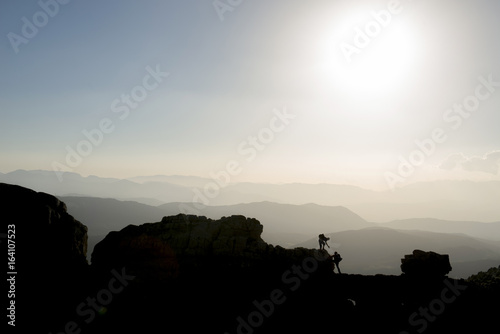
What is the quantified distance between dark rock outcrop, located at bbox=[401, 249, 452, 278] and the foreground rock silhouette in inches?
7.8

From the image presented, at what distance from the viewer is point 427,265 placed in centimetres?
2878

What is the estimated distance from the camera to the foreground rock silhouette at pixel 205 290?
77.3 feet

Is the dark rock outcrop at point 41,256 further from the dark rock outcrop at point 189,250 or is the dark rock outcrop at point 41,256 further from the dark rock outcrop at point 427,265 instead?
the dark rock outcrop at point 427,265

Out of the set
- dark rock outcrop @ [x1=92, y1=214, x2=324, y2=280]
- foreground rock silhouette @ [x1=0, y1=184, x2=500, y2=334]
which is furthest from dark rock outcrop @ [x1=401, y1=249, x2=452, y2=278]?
dark rock outcrop @ [x1=92, y1=214, x2=324, y2=280]

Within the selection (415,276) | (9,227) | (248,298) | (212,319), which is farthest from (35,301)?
(415,276)

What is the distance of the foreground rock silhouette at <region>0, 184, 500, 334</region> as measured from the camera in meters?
23.5

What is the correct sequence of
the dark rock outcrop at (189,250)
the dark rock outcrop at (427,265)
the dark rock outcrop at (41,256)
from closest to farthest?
1. the dark rock outcrop at (41,256)
2. the dark rock outcrop at (427,265)
3. the dark rock outcrop at (189,250)

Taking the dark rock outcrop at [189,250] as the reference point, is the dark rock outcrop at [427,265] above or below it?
above

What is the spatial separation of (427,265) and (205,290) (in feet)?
77.5

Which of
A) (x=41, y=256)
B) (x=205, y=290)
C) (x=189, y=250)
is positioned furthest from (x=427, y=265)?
(x=41, y=256)

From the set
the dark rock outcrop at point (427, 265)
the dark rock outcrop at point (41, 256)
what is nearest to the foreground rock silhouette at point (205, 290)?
the dark rock outcrop at point (41, 256)

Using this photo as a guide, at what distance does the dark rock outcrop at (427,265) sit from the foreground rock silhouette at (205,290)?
0.20 m

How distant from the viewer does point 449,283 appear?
2719 centimetres

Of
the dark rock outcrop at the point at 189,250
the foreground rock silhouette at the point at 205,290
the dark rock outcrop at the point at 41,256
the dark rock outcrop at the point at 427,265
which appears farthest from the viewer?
the dark rock outcrop at the point at 189,250
